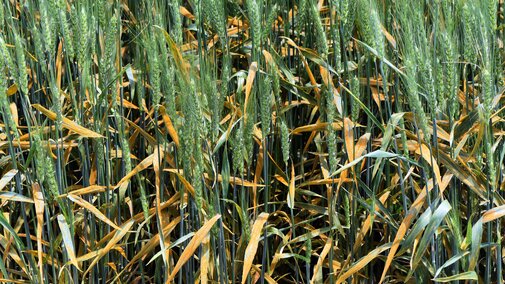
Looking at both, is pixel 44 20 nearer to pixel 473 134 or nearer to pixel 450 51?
pixel 450 51

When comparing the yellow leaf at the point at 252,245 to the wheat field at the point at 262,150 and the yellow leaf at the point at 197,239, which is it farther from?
the yellow leaf at the point at 197,239

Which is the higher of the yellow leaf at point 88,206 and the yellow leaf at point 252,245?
the yellow leaf at point 88,206

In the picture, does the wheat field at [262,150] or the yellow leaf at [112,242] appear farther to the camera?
the yellow leaf at [112,242]

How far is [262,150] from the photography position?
2088 millimetres

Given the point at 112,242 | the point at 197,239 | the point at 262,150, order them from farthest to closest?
the point at 262,150
the point at 112,242
the point at 197,239

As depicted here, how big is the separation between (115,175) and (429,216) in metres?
0.84

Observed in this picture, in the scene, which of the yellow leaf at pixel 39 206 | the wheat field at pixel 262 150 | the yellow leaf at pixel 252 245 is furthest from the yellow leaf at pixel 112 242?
the yellow leaf at pixel 252 245

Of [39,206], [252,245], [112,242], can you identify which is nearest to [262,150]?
[252,245]

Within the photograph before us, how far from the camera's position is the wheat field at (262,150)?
5.82ft

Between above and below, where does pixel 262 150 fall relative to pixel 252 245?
above

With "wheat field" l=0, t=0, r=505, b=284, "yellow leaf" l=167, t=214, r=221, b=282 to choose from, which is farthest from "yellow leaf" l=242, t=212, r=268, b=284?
"yellow leaf" l=167, t=214, r=221, b=282

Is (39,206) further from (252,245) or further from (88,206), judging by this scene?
(252,245)

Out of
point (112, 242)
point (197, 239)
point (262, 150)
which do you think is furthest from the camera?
point (262, 150)

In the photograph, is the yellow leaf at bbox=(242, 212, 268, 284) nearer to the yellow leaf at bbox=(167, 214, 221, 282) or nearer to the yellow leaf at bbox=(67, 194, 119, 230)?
the yellow leaf at bbox=(167, 214, 221, 282)
